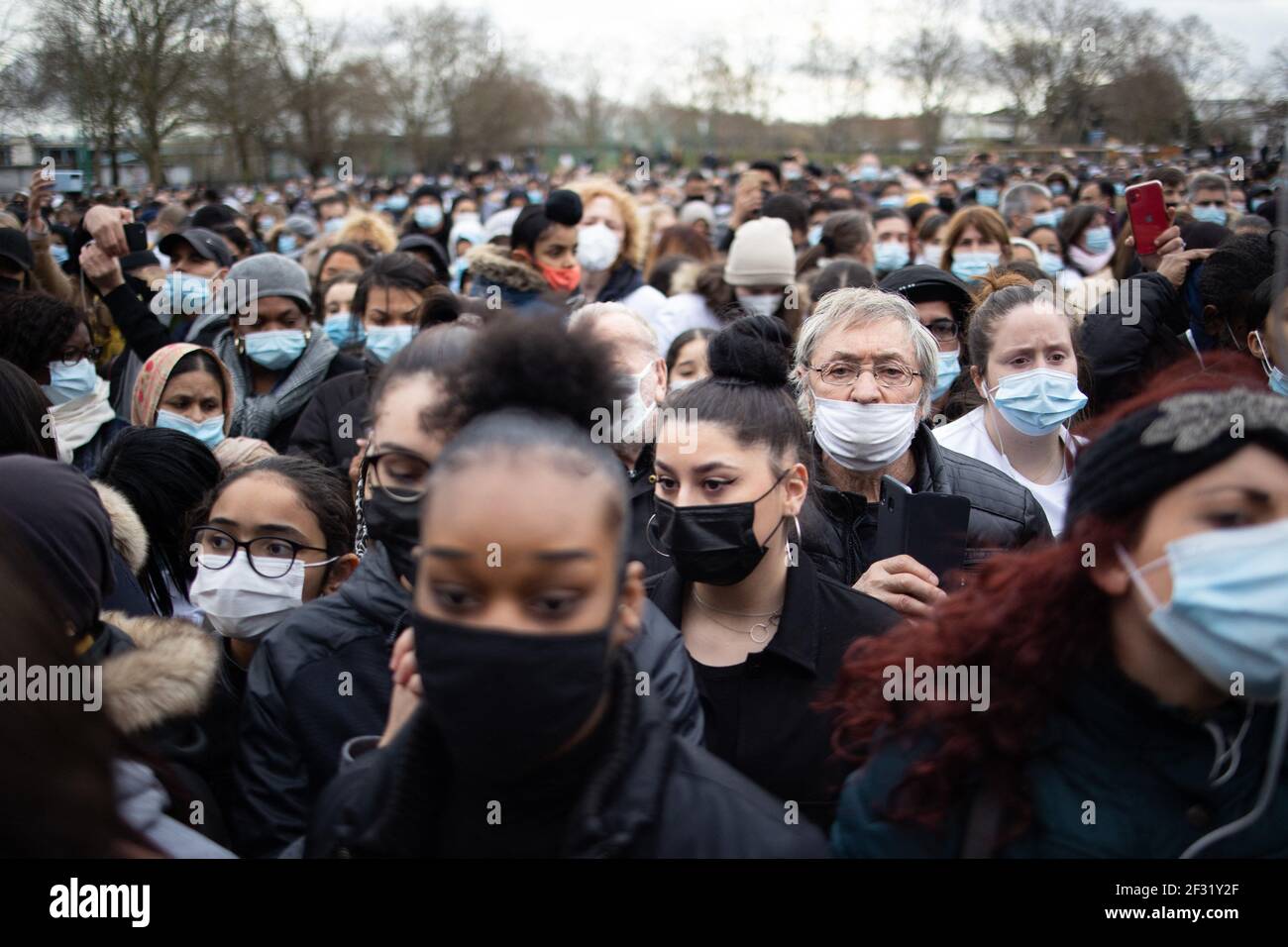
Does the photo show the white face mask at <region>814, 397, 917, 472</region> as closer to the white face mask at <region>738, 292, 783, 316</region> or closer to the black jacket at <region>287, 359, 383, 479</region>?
the black jacket at <region>287, 359, 383, 479</region>

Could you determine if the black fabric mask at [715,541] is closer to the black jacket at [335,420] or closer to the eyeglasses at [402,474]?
the eyeglasses at [402,474]

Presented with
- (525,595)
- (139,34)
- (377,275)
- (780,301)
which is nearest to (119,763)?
(525,595)

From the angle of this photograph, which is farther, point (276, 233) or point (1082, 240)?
point (276, 233)

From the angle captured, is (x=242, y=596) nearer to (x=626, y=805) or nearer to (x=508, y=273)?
(x=626, y=805)

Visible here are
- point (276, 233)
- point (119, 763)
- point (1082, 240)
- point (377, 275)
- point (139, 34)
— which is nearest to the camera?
point (119, 763)

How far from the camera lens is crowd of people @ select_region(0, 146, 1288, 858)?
173cm

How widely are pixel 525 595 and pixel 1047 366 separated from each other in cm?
306

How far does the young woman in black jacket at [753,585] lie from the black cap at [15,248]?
15.4 ft

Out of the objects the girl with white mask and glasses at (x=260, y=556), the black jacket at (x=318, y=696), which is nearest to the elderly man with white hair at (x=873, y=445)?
the black jacket at (x=318, y=696)

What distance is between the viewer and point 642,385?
423cm

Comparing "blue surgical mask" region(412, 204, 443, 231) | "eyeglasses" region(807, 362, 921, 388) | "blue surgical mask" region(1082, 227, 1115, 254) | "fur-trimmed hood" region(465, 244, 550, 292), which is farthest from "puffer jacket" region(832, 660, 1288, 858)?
"blue surgical mask" region(412, 204, 443, 231)

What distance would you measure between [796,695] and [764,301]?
3.82 m

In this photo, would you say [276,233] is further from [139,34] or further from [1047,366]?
[1047,366]
